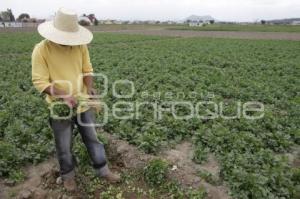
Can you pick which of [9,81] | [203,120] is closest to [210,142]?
[203,120]

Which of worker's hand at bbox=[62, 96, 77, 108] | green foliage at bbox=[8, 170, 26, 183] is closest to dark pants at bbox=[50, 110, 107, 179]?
worker's hand at bbox=[62, 96, 77, 108]

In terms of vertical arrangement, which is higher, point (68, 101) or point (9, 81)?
point (68, 101)

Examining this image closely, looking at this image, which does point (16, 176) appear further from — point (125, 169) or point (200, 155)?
point (200, 155)

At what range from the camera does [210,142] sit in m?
6.10

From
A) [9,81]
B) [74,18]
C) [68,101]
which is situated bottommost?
[9,81]

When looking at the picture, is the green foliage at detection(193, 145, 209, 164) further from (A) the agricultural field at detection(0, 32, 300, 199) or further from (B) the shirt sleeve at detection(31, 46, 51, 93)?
(B) the shirt sleeve at detection(31, 46, 51, 93)

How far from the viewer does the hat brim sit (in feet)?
13.1

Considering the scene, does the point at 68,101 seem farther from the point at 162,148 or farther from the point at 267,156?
the point at 267,156

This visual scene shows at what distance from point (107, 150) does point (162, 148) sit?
889mm

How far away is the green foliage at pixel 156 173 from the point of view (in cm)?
481

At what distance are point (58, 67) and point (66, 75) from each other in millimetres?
132

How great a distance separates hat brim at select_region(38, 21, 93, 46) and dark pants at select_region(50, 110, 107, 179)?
2.81ft

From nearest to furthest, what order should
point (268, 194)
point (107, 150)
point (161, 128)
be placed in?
point (268, 194) < point (107, 150) < point (161, 128)

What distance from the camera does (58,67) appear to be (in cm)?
413
